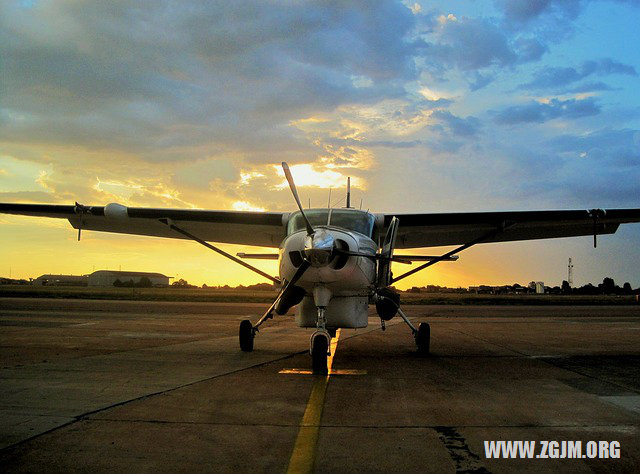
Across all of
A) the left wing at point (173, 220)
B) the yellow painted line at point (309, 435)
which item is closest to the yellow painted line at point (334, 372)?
the yellow painted line at point (309, 435)

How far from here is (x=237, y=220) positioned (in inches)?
488

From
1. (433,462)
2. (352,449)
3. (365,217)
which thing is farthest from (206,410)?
(365,217)

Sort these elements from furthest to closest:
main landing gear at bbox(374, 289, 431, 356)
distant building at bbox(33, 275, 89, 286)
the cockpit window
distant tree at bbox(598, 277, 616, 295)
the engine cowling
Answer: distant building at bbox(33, 275, 89, 286) < distant tree at bbox(598, 277, 616, 295) < main landing gear at bbox(374, 289, 431, 356) < the engine cowling < the cockpit window

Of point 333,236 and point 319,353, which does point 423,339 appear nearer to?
point 319,353

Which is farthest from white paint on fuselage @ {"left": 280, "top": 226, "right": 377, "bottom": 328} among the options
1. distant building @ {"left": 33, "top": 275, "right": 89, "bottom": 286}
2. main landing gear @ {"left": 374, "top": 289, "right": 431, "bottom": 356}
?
distant building @ {"left": 33, "top": 275, "right": 89, "bottom": 286}

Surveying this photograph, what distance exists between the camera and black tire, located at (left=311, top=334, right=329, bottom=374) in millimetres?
7988

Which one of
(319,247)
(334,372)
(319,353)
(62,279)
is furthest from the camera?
(62,279)

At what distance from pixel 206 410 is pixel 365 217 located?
19.9 feet

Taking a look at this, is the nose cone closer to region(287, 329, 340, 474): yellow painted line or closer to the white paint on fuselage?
the white paint on fuselage

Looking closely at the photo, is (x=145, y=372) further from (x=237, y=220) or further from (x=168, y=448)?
(x=237, y=220)

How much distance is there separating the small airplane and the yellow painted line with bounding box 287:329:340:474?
177cm

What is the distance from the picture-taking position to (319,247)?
309 inches

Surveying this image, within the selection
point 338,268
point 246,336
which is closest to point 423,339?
point 338,268

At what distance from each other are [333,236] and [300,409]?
11.1 feet
